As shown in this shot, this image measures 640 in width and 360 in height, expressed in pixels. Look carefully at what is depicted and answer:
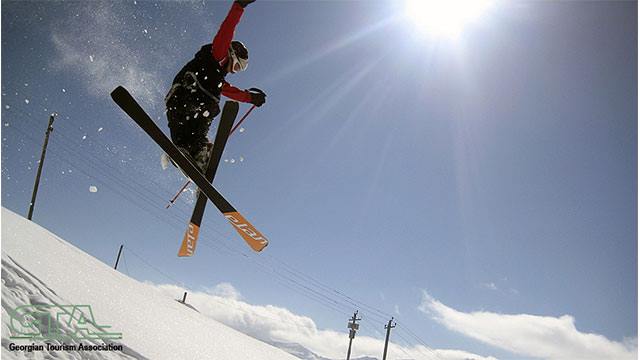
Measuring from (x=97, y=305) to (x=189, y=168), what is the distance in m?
5.23

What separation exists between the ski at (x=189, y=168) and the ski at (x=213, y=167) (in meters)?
0.30

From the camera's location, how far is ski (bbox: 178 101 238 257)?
17.1 feet

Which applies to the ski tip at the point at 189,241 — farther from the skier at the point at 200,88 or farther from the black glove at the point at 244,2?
the black glove at the point at 244,2

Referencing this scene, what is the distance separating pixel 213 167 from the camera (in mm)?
5164

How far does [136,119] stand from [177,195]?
1.65 meters

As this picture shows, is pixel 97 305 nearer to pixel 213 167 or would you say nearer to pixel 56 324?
pixel 56 324

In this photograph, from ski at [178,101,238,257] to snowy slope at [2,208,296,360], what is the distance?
2.38 meters

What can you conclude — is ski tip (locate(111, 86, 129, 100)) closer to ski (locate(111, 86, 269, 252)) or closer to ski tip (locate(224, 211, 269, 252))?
ski (locate(111, 86, 269, 252))

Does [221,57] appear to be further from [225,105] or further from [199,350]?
[199,350]

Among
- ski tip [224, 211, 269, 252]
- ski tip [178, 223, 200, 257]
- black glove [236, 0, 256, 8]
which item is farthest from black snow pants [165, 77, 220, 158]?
ski tip [178, 223, 200, 257]

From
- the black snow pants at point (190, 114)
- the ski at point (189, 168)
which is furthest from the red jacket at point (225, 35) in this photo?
the ski at point (189, 168)

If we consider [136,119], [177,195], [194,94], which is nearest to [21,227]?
[177,195]

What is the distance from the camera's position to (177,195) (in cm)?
579

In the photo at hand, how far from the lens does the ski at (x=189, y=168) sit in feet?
14.5
